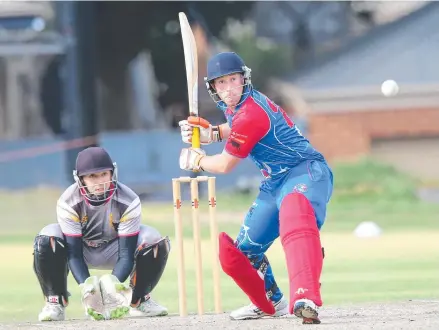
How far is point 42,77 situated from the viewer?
84.3 feet

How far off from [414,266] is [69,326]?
413 centimetres

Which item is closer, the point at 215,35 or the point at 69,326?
the point at 69,326

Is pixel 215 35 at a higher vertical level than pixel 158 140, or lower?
higher

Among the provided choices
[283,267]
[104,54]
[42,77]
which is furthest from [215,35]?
[283,267]

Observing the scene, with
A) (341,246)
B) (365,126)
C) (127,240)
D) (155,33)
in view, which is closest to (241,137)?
(127,240)

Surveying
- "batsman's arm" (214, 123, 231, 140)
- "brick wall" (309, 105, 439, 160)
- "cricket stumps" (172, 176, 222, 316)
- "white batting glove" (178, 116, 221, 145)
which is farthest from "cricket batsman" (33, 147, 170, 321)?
"brick wall" (309, 105, 439, 160)

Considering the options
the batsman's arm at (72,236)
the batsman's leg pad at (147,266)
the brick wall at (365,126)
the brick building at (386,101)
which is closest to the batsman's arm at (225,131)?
the batsman's leg pad at (147,266)

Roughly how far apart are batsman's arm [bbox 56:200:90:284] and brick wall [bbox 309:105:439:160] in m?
16.1

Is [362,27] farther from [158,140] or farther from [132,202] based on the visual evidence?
[132,202]

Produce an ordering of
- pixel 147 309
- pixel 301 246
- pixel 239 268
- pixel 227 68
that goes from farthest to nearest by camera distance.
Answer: pixel 147 309 < pixel 239 268 < pixel 227 68 < pixel 301 246

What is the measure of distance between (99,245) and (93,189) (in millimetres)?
443

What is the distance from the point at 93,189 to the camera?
6.17 metres

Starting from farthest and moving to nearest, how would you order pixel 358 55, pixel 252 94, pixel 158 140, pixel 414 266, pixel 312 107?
pixel 358 55
pixel 312 107
pixel 158 140
pixel 414 266
pixel 252 94

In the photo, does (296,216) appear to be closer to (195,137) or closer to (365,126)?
(195,137)
